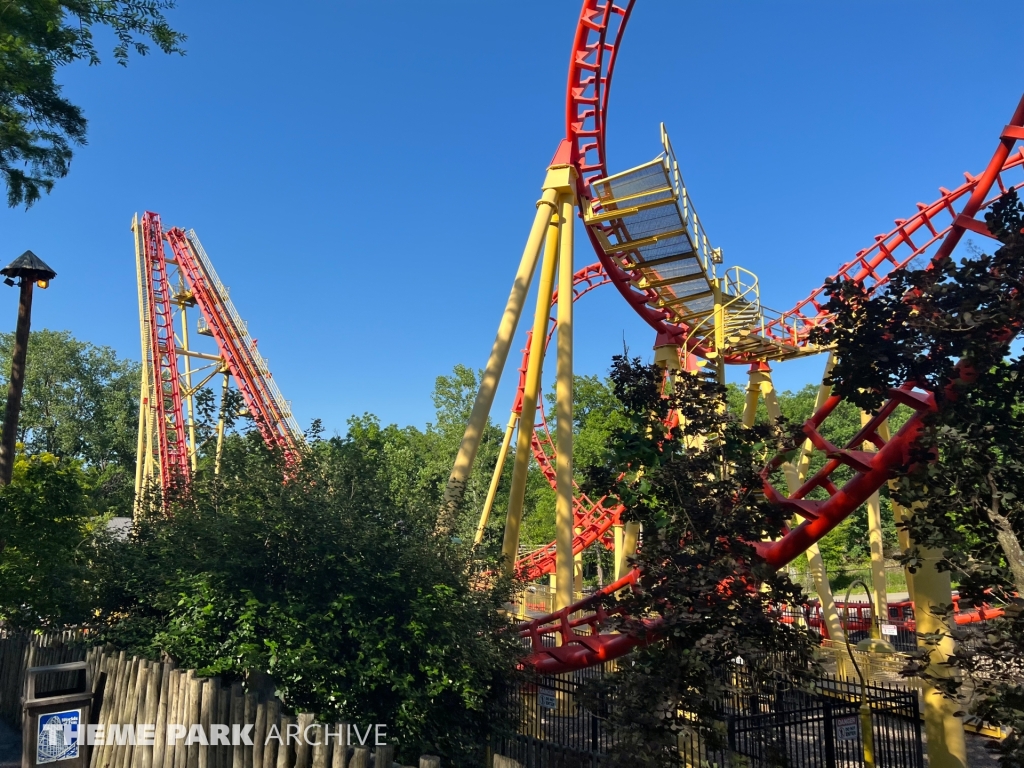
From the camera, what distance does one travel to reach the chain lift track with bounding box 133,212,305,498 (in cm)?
2189

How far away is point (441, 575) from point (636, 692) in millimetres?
2162

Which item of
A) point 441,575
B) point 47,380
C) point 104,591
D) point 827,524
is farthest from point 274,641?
point 47,380

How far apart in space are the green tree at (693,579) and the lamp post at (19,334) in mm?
11699

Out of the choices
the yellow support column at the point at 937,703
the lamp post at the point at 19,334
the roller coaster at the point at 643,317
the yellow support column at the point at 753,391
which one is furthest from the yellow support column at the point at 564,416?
the lamp post at the point at 19,334

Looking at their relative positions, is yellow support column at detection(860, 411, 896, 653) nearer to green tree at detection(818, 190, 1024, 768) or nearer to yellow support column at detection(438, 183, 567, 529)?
yellow support column at detection(438, 183, 567, 529)

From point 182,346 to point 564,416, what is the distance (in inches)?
684

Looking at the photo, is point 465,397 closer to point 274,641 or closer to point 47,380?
point 47,380

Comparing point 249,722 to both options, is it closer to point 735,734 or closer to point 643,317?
point 735,734

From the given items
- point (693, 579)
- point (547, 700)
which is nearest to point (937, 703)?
point (547, 700)

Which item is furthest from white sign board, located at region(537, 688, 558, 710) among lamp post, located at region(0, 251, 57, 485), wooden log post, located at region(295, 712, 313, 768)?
lamp post, located at region(0, 251, 57, 485)

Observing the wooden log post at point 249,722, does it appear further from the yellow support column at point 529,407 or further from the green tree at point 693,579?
the yellow support column at point 529,407

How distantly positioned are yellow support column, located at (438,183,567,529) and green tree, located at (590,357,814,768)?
2655 millimetres

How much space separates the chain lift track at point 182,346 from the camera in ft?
71.8

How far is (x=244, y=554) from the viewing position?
20.2 ft
